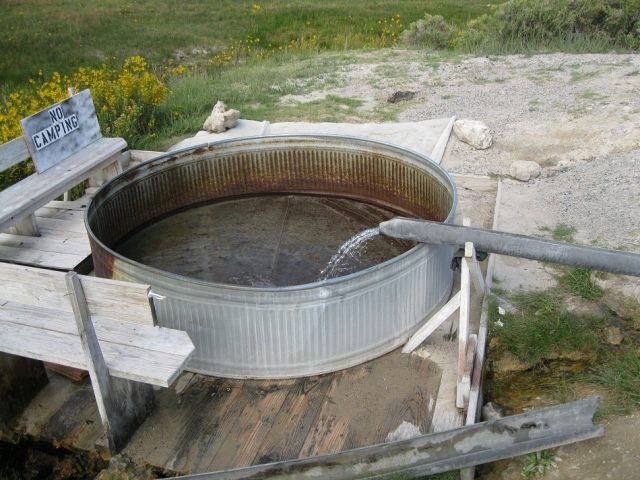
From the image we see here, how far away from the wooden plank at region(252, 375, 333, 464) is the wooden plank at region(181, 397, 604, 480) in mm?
242

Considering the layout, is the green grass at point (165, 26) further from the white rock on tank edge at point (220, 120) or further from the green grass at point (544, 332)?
the green grass at point (544, 332)

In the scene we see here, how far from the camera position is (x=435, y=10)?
803 inches

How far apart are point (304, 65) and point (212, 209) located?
617cm

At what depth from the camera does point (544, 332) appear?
15.4 ft

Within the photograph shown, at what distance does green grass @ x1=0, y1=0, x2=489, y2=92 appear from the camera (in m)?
15.8

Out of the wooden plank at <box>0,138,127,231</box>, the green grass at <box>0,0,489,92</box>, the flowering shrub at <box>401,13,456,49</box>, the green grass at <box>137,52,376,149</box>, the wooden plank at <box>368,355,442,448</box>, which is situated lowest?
the green grass at <box>0,0,489,92</box>

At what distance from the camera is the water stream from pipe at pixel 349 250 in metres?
5.70

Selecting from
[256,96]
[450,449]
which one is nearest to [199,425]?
[450,449]

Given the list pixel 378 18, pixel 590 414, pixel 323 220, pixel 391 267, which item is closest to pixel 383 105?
pixel 323 220

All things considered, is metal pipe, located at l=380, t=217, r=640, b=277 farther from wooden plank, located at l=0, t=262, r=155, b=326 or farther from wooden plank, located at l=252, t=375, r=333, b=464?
wooden plank, located at l=0, t=262, r=155, b=326

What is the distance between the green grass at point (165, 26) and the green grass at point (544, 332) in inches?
447

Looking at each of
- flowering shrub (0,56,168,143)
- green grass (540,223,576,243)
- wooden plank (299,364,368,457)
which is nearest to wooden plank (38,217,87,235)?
flowering shrub (0,56,168,143)

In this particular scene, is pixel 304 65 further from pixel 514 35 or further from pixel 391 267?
pixel 391 267

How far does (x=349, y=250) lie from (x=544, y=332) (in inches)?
75.3
